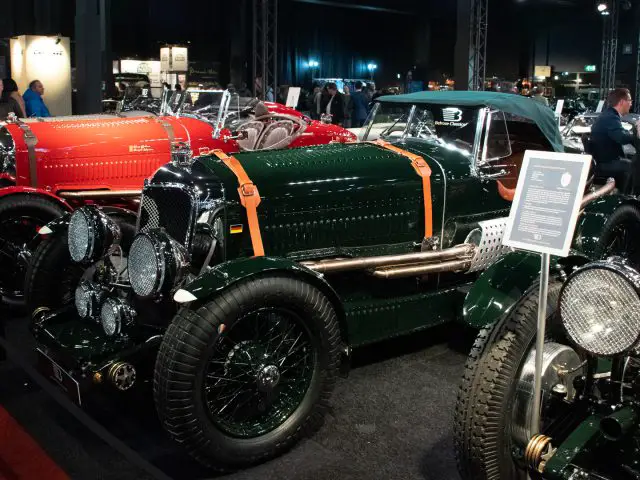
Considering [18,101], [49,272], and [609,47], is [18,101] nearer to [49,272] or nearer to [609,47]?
[49,272]

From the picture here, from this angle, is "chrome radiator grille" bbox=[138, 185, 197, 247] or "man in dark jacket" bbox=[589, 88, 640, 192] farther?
"man in dark jacket" bbox=[589, 88, 640, 192]

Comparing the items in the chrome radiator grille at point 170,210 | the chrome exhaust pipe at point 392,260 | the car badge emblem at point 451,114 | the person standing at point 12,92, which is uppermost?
the person standing at point 12,92

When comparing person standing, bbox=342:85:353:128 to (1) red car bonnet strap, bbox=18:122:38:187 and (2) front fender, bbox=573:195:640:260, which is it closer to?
(1) red car bonnet strap, bbox=18:122:38:187

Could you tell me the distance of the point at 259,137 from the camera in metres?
8.02

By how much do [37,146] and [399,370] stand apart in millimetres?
4005

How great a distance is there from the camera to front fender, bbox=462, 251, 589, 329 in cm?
346

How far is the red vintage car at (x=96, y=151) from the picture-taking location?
5.84 m

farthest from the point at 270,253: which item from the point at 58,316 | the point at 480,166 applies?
the point at 480,166

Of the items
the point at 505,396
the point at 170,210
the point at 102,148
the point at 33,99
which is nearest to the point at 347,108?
the point at 33,99

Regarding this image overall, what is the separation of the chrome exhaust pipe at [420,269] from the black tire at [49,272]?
1.96 m

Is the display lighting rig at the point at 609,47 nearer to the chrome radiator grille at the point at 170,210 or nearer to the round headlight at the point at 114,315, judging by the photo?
the chrome radiator grille at the point at 170,210

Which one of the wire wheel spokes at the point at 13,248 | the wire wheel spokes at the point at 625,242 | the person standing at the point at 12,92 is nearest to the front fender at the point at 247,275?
the wire wheel spokes at the point at 625,242

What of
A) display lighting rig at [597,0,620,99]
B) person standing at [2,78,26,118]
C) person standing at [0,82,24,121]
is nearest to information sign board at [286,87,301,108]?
person standing at [2,78,26,118]

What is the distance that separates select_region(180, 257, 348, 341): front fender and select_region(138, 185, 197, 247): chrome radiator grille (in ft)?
1.67
